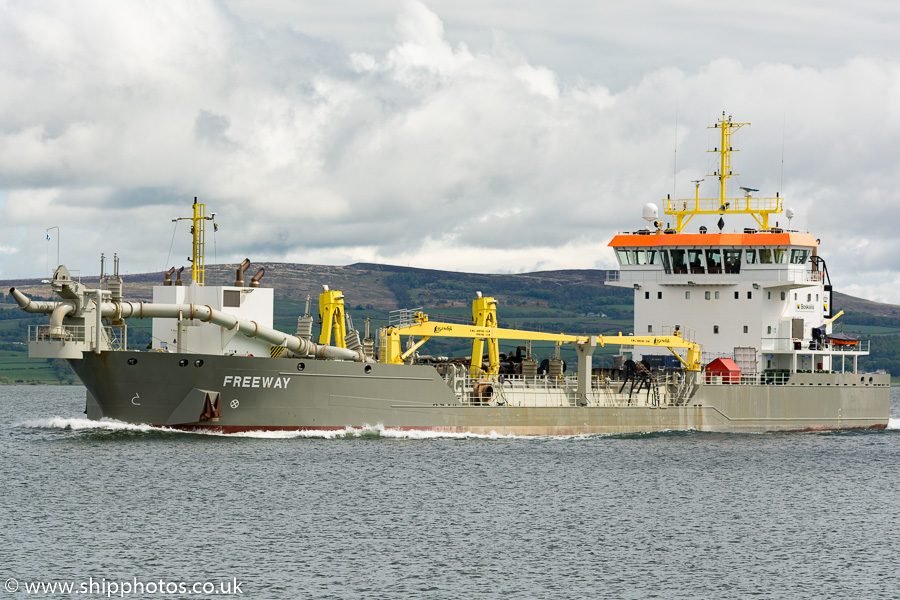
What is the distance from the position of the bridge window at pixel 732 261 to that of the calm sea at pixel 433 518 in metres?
10.6

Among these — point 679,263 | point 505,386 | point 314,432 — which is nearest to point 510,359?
point 505,386

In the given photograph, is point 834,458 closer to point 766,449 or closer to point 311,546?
point 766,449

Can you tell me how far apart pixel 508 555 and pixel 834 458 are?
21.8 m

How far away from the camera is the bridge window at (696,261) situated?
5200 centimetres

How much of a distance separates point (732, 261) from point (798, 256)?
3065 millimetres

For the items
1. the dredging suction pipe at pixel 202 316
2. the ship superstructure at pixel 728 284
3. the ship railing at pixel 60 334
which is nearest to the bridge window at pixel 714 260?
the ship superstructure at pixel 728 284

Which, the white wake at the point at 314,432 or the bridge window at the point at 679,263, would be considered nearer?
the white wake at the point at 314,432

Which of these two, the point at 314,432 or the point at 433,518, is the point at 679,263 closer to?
the point at 314,432

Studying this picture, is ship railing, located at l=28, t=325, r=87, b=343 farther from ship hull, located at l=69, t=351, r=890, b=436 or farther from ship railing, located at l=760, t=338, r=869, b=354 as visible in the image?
ship railing, located at l=760, t=338, r=869, b=354

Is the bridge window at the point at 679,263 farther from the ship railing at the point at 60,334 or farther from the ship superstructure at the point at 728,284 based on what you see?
the ship railing at the point at 60,334

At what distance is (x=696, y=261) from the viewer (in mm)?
52188

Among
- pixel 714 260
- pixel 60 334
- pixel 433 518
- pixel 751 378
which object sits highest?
pixel 714 260

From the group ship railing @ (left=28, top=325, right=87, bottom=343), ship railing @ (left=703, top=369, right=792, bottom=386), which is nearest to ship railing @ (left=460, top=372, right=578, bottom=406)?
ship railing @ (left=703, top=369, right=792, bottom=386)

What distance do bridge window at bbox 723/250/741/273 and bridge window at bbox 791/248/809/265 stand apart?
2381mm
